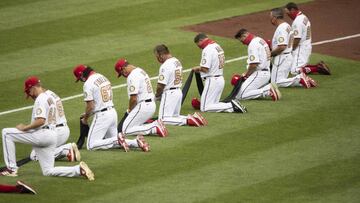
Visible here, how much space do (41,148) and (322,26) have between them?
40.0 ft

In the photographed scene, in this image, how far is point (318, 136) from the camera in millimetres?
18203

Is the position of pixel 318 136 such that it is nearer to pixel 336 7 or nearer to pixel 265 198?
pixel 265 198

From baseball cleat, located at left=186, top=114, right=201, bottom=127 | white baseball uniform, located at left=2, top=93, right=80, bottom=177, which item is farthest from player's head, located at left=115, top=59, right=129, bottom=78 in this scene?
white baseball uniform, located at left=2, top=93, right=80, bottom=177

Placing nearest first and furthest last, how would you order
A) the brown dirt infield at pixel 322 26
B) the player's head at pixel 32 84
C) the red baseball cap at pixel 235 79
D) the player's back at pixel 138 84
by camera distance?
the player's head at pixel 32 84 → the player's back at pixel 138 84 → the red baseball cap at pixel 235 79 → the brown dirt infield at pixel 322 26

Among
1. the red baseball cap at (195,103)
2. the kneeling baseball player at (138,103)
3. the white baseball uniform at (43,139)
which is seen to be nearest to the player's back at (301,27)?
the red baseball cap at (195,103)

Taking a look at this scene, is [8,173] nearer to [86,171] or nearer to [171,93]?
[86,171]

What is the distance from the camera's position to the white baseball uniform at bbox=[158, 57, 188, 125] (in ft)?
61.7

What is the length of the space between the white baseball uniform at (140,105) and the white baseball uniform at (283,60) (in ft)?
13.2

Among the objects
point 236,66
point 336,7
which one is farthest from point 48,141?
point 336,7

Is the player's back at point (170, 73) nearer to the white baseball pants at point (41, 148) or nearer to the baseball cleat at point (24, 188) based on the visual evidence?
the white baseball pants at point (41, 148)

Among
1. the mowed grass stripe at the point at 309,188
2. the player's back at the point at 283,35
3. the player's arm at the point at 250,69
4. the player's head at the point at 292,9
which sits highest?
the player's head at the point at 292,9

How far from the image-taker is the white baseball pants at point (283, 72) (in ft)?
70.6

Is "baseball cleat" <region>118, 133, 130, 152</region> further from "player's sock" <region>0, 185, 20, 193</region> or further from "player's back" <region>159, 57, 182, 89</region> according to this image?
"player's sock" <region>0, 185, 20, 193</region>

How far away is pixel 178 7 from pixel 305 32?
6257 millimetres
